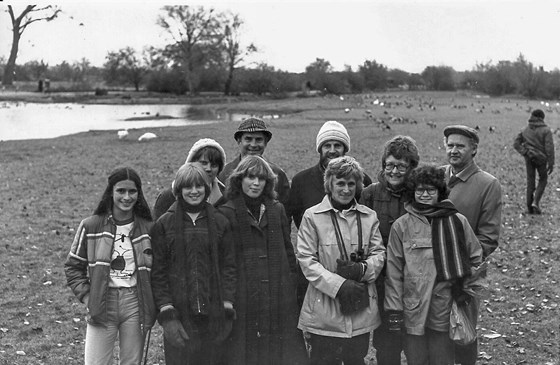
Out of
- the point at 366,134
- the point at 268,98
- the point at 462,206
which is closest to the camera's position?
the point at 462,206

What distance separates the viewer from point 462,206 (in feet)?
14.3

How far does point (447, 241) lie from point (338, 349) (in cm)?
104

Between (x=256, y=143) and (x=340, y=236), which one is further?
(x=256, y=143)

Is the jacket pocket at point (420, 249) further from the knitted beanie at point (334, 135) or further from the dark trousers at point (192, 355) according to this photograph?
the dark trousers at point (192, 355)

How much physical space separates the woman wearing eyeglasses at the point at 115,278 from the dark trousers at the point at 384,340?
160 cm

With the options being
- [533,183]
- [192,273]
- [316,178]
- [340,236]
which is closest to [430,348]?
[340,236]

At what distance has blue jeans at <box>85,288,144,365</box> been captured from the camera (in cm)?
398

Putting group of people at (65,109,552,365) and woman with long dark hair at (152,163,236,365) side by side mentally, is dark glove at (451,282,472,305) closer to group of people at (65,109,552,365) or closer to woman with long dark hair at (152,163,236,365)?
group of people at (65,109,552,365)

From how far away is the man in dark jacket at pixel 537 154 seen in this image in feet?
37.4

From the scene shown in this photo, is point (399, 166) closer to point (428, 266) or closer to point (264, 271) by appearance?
point (428, 266)

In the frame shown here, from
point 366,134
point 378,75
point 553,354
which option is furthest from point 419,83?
point 553,354

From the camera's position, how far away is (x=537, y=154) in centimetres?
1141

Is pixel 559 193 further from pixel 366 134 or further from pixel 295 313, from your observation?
pixel 366 134

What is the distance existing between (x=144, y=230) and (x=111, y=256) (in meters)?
0.28
